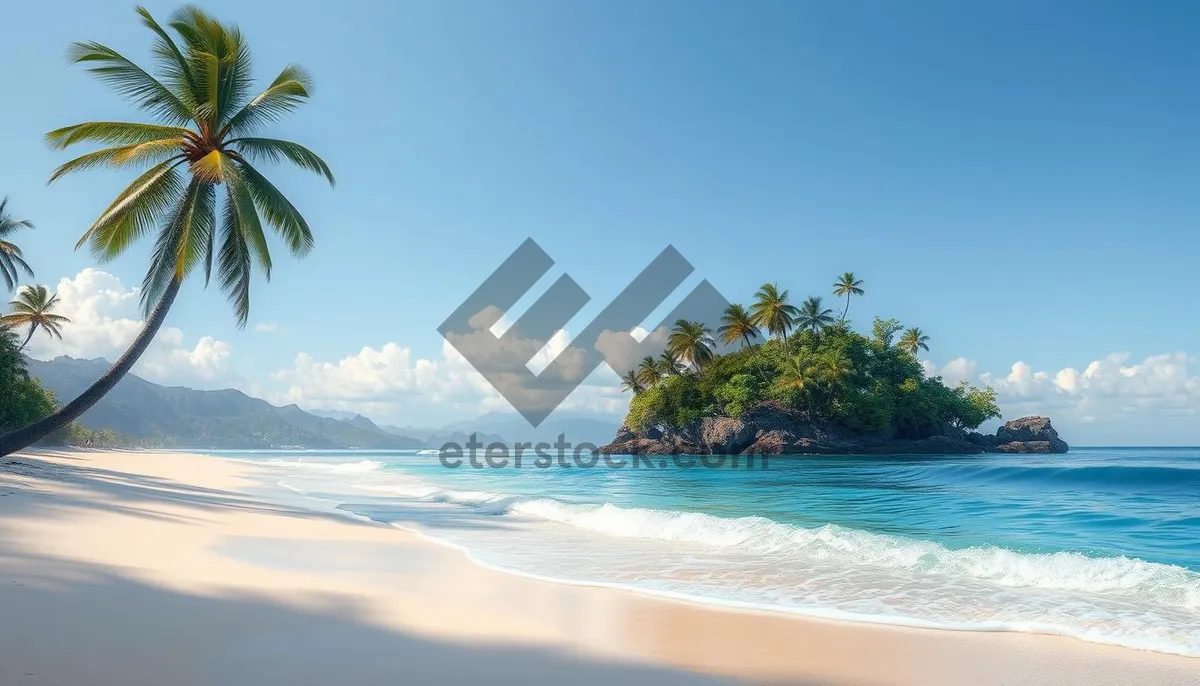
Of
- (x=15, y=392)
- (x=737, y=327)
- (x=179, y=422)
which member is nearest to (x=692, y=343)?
(x=737, y=327)

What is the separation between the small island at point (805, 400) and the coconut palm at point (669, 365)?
208 mm

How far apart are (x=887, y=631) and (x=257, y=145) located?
47.4 feet

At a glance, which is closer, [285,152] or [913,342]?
[285,152]

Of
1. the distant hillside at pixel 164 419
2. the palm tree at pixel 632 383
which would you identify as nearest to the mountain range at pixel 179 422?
the distant hillside at pixel 164 419

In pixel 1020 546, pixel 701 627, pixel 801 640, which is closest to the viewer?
pixel 801 640

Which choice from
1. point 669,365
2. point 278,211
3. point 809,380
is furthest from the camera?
Answer: point 669,365

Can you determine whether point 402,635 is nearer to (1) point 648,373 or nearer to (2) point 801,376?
(2) point 801,376

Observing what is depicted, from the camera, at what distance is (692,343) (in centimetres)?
5747

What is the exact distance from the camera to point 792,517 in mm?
12875

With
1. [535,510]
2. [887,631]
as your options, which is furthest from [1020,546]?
[535,510]

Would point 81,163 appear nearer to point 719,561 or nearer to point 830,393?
point 719,561

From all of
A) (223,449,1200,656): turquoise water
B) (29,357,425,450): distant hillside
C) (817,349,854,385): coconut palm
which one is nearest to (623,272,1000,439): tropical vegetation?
(817,349,854,385): coconut palm

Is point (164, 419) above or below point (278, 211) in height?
below

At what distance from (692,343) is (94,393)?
165ft
